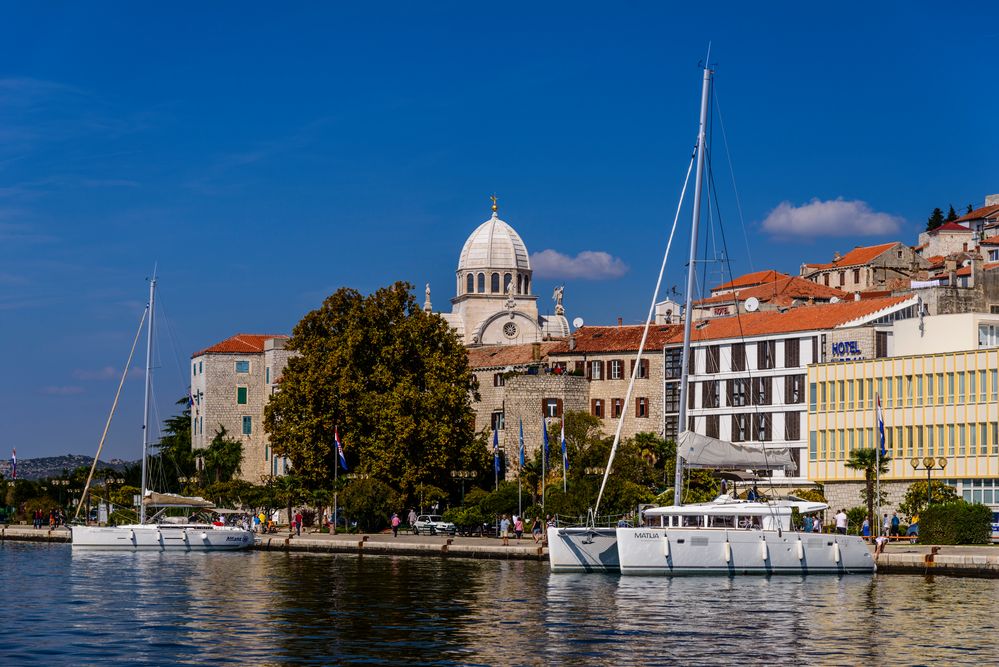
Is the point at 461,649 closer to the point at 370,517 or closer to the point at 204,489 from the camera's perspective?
the point at 370,517

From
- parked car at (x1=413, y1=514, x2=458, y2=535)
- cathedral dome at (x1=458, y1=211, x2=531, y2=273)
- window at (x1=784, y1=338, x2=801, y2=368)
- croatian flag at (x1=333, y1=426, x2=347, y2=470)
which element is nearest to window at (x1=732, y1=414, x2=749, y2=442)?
window at (x1=784, y1=338, x2=801, y2=368)

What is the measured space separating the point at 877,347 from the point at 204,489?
4929 cm

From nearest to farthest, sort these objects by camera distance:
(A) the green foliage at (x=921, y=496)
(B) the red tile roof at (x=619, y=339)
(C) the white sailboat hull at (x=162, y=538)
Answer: (A) the green foliage at (x=921, y=496) → (C) the white sailboat hull at (x=162, y=538) → (B) the red tile roof at (x=619, y=339)

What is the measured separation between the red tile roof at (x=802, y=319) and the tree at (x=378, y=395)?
1449cm

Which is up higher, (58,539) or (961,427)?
(961,427)

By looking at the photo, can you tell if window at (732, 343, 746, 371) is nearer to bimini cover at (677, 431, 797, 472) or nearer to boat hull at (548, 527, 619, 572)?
bimini cover at (677, 431, 797, 472)

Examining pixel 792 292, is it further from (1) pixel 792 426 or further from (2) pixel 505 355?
(1) pixel 792 426

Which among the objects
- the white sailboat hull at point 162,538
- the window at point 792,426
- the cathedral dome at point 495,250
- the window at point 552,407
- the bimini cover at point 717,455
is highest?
the cathedral dome at point 495,250

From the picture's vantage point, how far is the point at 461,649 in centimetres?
3441

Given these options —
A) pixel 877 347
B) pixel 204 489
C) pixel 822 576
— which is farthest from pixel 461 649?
pixel 204 489

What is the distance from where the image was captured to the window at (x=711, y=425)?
3693 inches

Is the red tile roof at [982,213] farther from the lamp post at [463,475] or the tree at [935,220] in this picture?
the lamp post at [463,475]

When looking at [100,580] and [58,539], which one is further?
[58,539]

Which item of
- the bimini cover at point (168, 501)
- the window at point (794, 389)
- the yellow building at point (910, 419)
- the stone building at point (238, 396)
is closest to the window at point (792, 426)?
the window at point (794, 389)
